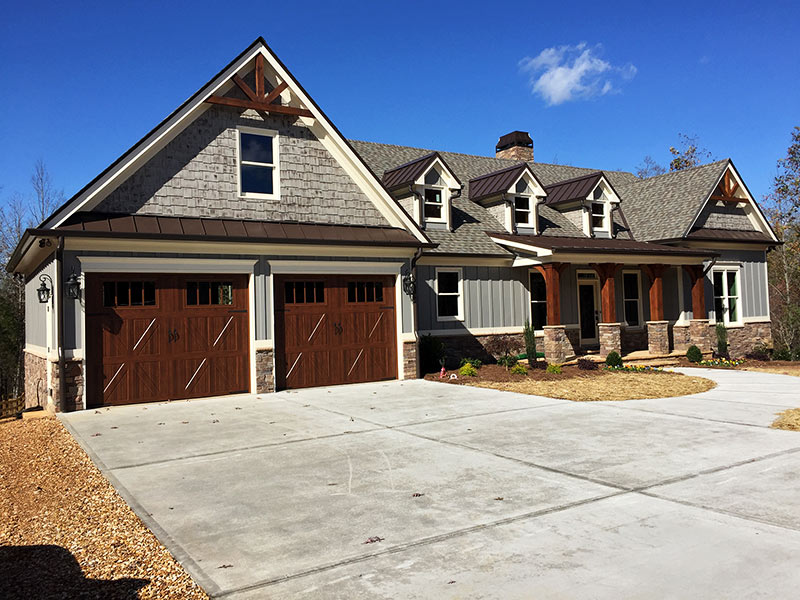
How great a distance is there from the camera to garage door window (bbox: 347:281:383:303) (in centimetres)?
1550

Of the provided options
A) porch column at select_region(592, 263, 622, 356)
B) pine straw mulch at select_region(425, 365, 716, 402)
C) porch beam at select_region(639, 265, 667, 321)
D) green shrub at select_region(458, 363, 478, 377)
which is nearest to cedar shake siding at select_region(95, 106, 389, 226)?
green shrub at select_region(458, 363, 478, 377)

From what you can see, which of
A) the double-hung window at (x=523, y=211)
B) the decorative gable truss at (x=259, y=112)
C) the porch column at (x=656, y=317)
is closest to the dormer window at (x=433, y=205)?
the double-hung window at (x=523, y=211)

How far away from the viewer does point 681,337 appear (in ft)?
71.0

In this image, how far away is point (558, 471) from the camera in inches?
277

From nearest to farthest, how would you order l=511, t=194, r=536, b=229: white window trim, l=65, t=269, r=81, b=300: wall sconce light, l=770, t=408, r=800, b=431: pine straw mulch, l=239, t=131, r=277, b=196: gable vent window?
1. l=770, t=408, r=800, b=431: pine straw mulch
2. l=65, t=269, r=81, b=300: wall sconce light
3. l=239, t=131, r=277, b=196: gable vent window
4. l=511, t=194, r=536, b=229: white window trim

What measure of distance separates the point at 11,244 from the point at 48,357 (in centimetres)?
2236

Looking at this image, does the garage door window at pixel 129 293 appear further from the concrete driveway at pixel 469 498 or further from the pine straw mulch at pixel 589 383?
the pine straw mulch at pixel 589 383

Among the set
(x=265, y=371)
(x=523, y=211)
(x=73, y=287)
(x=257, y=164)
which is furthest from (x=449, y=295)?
(x=73, y=287)

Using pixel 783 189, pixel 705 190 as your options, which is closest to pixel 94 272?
pixel 705 190

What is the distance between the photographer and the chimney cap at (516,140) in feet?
90.9

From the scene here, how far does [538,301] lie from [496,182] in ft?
14.2

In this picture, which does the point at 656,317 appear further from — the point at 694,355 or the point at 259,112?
the point at 259,112

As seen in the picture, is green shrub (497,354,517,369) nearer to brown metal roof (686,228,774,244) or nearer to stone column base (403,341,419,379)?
stone column base (403,341,419,379)

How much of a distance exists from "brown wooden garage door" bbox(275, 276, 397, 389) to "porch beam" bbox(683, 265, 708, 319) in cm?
1160
